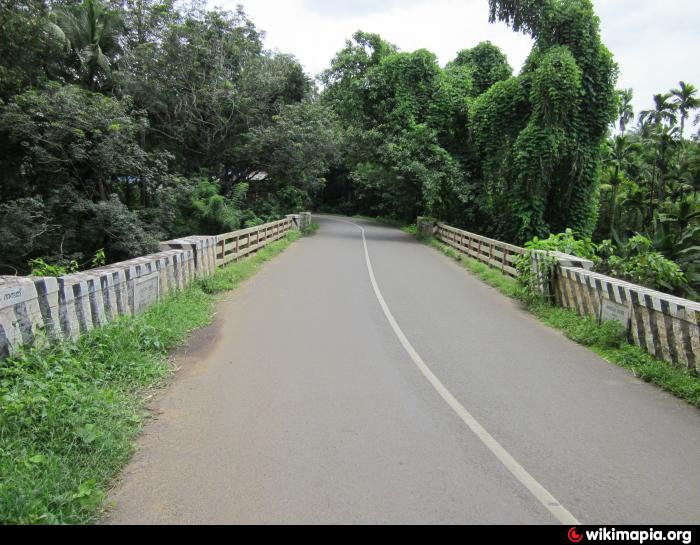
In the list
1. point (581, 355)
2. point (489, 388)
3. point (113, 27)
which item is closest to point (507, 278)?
point (581, 355)

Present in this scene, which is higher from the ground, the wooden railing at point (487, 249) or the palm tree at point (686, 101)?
the palm tree at point (686, 101)

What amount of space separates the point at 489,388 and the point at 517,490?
2335 millimetres

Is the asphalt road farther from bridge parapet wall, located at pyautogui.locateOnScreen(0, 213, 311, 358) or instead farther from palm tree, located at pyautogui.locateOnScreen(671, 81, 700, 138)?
palm tree, located at pyautogui.locateOnScreen(671, 81, 700, 138)

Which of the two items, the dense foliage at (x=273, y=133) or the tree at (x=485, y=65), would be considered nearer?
the dense foliage at (x=273, y=133)

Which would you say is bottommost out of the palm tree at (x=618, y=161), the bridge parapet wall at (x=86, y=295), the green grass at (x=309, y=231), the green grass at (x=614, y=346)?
the green grass at (x=309, y=231)

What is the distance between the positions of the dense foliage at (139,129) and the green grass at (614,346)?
13271 millimetres

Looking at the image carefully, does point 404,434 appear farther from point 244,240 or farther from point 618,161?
point 618,161

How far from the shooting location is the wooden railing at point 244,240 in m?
14.7

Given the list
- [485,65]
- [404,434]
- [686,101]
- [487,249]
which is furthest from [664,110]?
[404,434]

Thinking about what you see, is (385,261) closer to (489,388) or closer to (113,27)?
(489,388)
